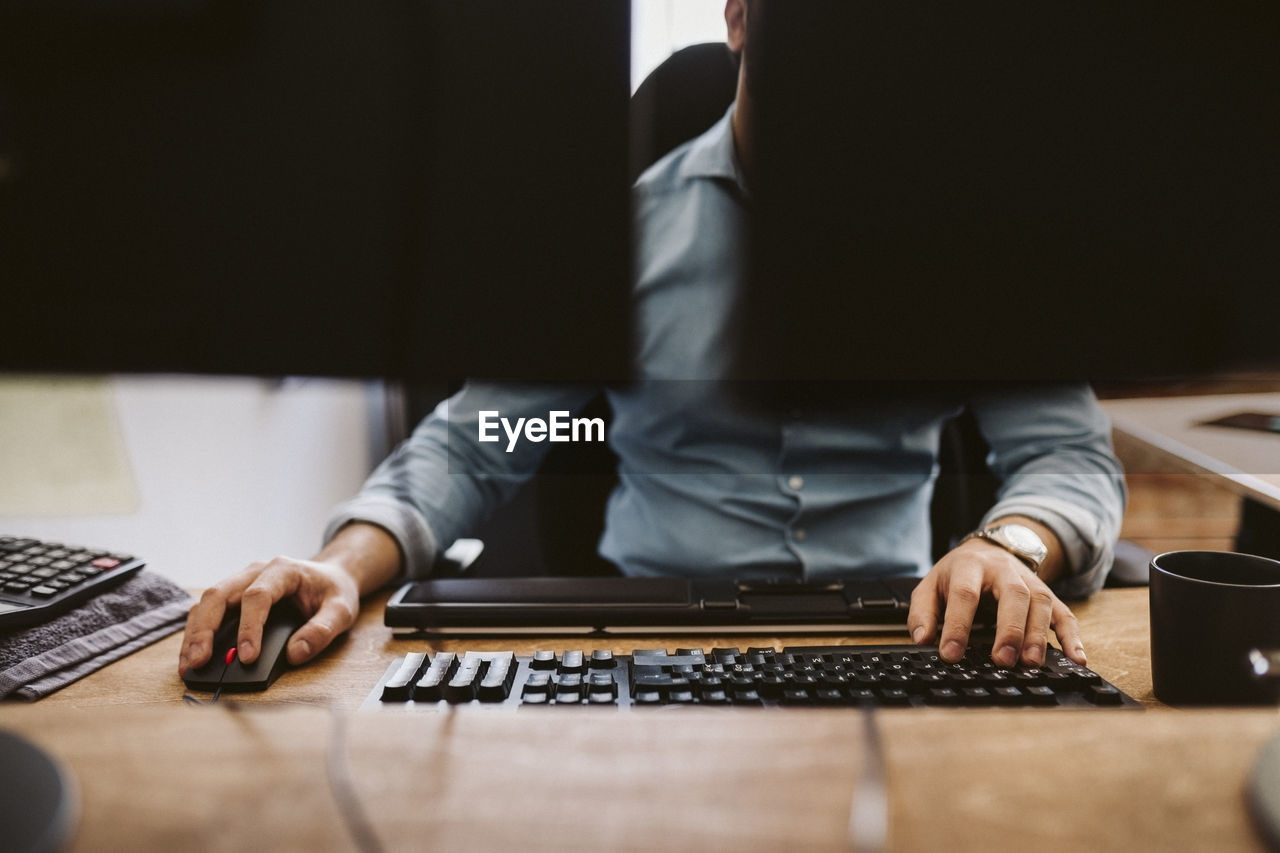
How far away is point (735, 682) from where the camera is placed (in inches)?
19.9

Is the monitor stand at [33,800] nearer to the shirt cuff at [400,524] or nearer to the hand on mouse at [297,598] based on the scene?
the hand on mouse at [297,598]

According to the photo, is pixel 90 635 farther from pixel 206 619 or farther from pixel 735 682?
pixel 735 682

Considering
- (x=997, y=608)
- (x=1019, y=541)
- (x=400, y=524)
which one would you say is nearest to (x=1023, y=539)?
(x=1019, y=541)

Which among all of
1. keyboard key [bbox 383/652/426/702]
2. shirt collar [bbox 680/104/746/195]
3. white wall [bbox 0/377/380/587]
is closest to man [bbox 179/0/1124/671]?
shirt collar [bbox 680/104/746/195]

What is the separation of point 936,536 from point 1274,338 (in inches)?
28.0

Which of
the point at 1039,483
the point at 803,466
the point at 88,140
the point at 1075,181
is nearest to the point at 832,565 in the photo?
the point at 803,466

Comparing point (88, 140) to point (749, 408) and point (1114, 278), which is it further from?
point (1114, 278)

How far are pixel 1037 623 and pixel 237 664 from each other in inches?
23.5

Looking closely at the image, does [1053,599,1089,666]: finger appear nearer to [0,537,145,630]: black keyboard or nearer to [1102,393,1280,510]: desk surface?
[1102,393,1280,510]: desk surface

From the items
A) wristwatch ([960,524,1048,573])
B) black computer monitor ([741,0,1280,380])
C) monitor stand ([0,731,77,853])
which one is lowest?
wristwatch ([960,524,1048,573])

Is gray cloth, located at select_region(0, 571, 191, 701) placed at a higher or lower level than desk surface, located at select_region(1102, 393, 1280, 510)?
lower

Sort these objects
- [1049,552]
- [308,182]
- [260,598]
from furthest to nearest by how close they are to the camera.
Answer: [1049,552] → [260,598] → [308,182]

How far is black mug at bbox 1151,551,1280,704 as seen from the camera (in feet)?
1.71

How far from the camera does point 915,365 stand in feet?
1.49
